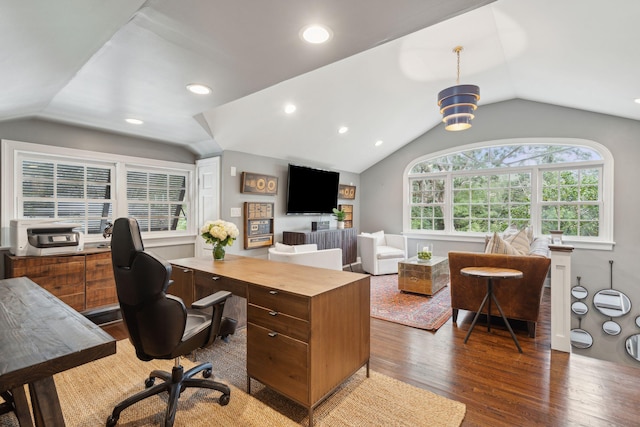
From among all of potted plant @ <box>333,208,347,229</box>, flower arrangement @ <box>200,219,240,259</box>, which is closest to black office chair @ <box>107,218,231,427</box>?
flower arrangement @ <box>200,219,240,259</box>

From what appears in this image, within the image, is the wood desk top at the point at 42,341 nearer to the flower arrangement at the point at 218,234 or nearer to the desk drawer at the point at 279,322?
the desk drawer at the point at 279,322

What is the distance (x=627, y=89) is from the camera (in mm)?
3443

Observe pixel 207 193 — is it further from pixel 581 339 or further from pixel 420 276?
pixel 581 339

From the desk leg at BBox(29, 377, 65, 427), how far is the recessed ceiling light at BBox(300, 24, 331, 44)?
200 centimetres

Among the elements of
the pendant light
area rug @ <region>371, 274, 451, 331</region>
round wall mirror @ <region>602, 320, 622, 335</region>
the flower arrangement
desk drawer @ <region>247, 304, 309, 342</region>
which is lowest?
round wall mirror @ <region>602, 320, 622, 335</region>

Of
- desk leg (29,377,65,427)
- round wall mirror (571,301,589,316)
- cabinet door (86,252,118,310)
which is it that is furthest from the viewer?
round wall mirror (571,301,589,316)

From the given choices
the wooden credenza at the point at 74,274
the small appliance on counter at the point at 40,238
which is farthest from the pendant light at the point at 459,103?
the small appliance on counter at the point at 40,238

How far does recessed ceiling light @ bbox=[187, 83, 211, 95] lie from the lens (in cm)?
235

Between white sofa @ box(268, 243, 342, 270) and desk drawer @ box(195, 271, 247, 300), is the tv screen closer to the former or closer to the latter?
white sofa @ box(268, 243, 342, 270)

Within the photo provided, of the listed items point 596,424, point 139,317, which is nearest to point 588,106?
point 596,424

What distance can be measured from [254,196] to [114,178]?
1.90 m

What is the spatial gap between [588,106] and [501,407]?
197 inches

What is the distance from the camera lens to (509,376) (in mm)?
2225

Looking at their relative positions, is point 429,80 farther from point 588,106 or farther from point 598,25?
point 588,106
